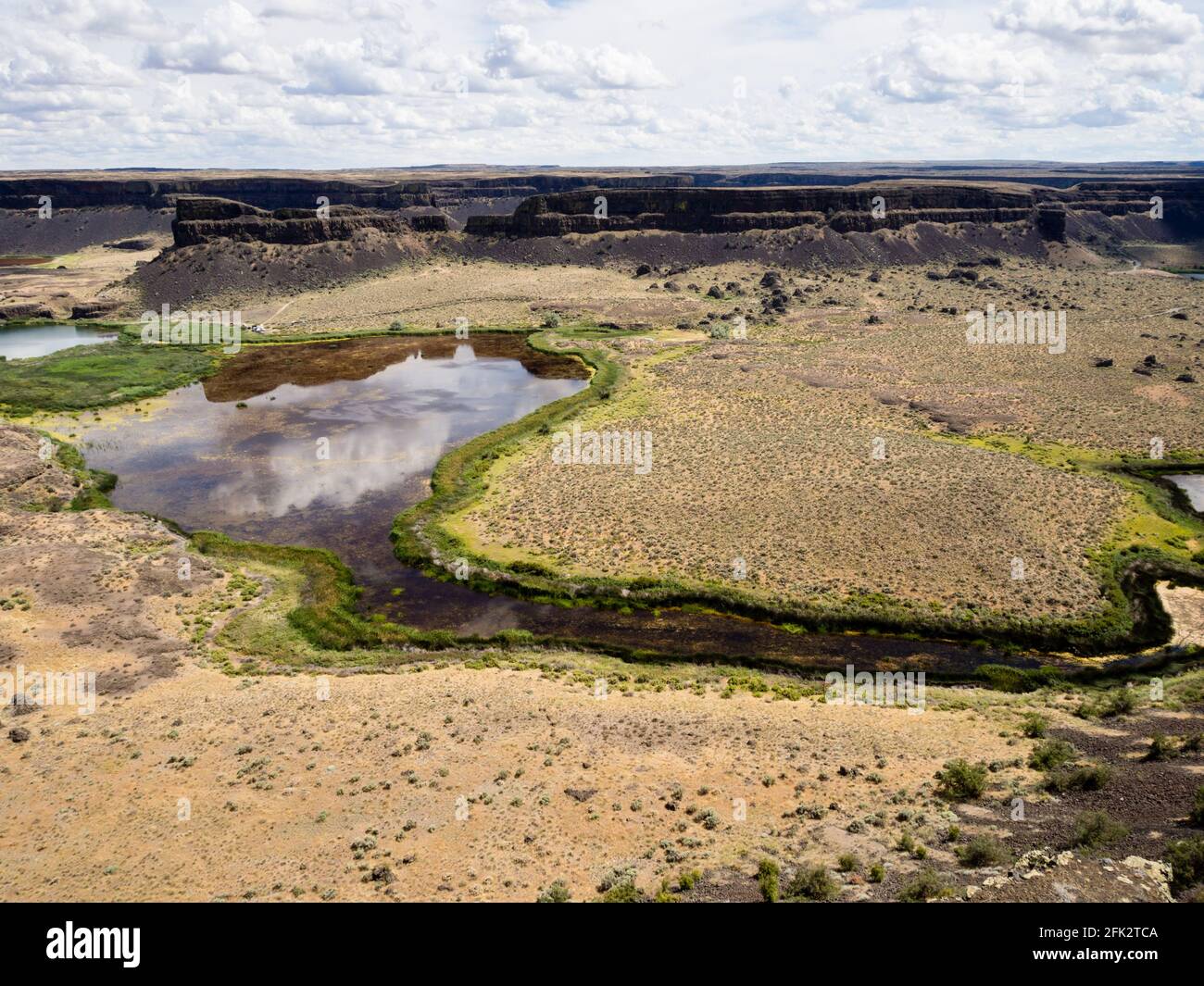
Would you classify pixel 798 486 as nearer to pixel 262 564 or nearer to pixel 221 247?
pixel 262 564

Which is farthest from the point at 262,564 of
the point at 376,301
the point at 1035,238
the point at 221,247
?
the point at 1035,238

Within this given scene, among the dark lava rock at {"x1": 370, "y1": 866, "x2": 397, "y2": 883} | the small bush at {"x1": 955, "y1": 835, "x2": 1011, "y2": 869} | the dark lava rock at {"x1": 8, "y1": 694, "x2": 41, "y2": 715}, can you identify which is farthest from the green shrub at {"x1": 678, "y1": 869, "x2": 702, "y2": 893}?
the dark lava rock at {"x1": 8, "y1": 694, "x2": 41, "y2": 715}

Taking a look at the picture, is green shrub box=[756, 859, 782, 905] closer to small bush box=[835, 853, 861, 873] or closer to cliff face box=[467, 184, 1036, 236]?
small bush box=[835, 853, 861, 873]

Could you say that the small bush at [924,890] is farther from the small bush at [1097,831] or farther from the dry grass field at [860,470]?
the dry grass field at [860,470]

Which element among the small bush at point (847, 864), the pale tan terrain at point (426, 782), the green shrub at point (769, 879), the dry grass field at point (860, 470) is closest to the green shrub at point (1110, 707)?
the pale tan terrain at point (426, 782)

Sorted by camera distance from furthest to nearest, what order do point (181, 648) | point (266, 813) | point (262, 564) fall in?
point (262, 564)
point (181, 648)
point (266, 813)
